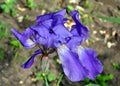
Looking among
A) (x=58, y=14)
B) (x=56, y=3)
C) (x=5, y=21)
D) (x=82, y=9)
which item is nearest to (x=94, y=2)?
(x=82, y=9)

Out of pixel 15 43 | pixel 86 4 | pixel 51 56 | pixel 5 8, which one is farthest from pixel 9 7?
pixel 86 4

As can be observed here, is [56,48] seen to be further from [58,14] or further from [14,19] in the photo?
[14,19]

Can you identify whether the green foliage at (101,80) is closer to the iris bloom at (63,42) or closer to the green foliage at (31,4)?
the green foliage at (31,4)

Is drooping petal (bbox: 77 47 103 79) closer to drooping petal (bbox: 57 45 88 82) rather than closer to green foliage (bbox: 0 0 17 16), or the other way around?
drooping petal (bbox: 57 45 88 82)

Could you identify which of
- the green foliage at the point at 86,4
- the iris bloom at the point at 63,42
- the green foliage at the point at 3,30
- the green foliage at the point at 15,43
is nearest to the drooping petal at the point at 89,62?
the iris bloom at the point at 63,42

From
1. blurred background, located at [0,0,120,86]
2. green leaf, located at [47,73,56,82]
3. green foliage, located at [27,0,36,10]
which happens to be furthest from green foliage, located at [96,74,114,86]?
green foliage, located at [27,0,36,10]

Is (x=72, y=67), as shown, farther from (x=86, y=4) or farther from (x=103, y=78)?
(x=86, y=4)
